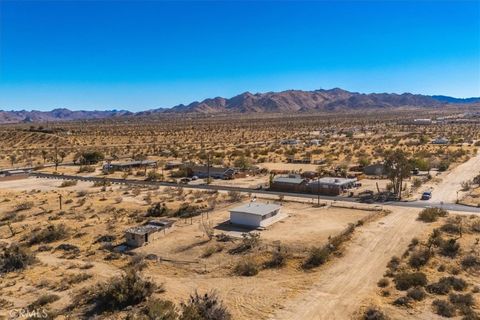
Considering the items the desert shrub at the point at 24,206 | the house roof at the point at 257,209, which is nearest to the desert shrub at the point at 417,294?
the house roof at the point at 257,209

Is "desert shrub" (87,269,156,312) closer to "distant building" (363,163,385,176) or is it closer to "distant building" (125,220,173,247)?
"distant building" (125,220,173,247)

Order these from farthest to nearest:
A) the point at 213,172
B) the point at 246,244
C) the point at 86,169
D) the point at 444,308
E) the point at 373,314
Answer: the point at 86,169 → the point at 213,172 → the point at 246,244 → the point at 444,308 → the point at 373,314

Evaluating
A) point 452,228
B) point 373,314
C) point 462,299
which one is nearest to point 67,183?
point 452,228

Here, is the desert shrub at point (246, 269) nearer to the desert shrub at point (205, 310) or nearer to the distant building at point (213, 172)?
the desert shrub at point (205, 310)

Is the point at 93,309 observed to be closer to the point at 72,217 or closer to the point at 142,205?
the point at 72,217

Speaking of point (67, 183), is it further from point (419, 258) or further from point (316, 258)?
point (419, 258)

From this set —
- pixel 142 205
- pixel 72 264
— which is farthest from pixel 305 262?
pixel 142 205
